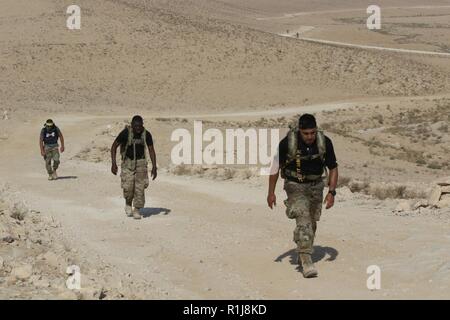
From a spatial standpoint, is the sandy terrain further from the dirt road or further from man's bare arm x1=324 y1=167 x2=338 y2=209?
man's bare arm x1=324 y1=167 x2=338 y2=209

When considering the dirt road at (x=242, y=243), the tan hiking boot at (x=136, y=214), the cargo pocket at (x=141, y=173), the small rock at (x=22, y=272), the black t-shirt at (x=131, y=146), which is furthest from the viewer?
the cargo pocket at (x=141, y=173)

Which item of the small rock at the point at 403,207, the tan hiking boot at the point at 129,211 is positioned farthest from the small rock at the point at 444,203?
the tan hiking boot at the point at 129,211

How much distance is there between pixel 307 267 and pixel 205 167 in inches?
468

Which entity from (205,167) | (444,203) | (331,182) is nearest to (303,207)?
(331,182)

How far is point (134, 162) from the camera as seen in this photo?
1197cm

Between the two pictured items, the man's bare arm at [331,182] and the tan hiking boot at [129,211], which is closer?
the man's bare arm at [331,182]

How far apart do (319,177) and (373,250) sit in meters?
1.79

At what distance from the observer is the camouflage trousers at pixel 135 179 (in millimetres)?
12016

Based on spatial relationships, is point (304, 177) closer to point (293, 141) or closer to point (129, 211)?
point (293, 141)

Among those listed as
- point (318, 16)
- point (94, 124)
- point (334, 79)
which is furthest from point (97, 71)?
point (318, 16)

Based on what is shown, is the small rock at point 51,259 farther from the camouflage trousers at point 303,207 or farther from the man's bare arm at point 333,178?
the man's bare arm at point 333,178

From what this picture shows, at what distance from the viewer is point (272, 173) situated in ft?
26.0

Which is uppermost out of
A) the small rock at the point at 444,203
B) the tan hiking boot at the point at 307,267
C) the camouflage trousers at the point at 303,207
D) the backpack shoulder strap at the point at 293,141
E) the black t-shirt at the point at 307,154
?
the backpack shoulder strap at the point at 293,141

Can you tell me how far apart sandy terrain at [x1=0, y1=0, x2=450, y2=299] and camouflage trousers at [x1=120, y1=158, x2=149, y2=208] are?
467 millimetres
